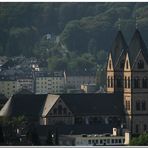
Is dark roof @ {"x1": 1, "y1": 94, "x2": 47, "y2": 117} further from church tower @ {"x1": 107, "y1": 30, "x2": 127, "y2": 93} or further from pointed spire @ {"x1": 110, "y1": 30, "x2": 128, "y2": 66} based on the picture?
→ pointed spire @ {"x1": 110, "y1": 30, "x2": 128, "y2": 66}

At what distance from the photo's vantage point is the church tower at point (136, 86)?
76.4 metres

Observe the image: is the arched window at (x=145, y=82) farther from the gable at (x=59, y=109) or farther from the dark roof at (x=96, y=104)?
the gable at (x=59, y=109)

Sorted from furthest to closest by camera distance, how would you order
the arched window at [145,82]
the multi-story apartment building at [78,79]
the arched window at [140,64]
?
1. the multi-story apartment building at [78,79]
2. the arched window at [145,82]
3. the arched window at [140,64]

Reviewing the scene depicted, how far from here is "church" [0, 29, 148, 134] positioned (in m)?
76.6

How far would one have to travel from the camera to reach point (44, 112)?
7781 cm

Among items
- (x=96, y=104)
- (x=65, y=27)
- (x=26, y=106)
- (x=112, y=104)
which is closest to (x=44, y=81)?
(x=65, y=27)

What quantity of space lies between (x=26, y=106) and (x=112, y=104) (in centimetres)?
421

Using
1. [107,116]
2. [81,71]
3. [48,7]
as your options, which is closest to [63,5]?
[48,7]

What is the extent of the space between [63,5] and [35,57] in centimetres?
1903

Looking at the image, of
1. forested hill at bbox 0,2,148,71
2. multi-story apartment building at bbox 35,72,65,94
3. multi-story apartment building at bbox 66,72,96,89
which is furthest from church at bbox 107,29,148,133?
forested hill at bbox 0,2,148,71

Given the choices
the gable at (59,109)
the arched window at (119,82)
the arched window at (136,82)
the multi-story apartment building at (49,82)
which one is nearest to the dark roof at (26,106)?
the gable at (59,109)

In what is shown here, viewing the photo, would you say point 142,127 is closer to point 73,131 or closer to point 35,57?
point 73,131

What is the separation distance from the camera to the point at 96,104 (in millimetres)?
79062

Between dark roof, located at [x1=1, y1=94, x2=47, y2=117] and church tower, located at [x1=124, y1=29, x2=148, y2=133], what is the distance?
4.26 metres
